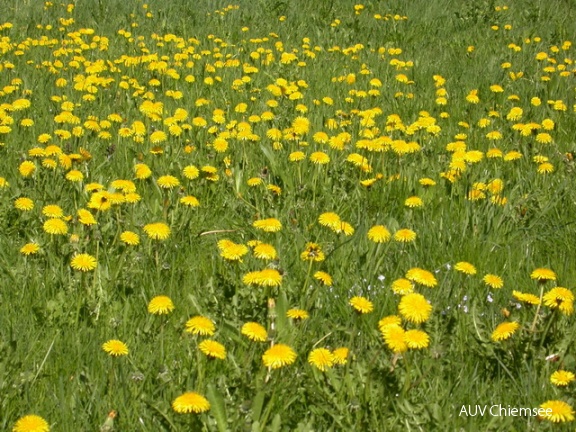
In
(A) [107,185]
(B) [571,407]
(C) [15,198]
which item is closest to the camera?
(B) [571,407]

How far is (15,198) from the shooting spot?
3.57 metres

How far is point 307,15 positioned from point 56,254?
5447mm

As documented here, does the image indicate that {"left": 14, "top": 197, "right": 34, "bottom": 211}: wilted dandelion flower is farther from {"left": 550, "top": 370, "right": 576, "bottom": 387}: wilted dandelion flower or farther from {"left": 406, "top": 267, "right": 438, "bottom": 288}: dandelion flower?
{"left": 550, "top": 370, "right": 576, "bottom": 387}: wilted dandelion flower

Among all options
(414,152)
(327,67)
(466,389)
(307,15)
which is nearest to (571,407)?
(466,389)

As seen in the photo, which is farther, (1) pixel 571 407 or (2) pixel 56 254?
(2) pixel 56 254

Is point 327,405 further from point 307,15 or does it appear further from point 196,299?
point 307,15

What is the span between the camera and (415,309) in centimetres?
221

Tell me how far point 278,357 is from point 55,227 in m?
1.24

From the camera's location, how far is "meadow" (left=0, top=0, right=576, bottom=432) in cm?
220

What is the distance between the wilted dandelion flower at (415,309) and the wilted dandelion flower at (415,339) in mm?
45

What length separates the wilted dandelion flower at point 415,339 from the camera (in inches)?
84.0

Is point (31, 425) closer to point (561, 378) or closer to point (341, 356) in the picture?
point (341, 356)

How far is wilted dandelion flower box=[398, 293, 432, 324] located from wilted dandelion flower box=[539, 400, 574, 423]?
40 cm

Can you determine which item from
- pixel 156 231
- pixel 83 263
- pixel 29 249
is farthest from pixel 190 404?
pixel 29 249
